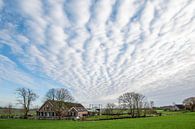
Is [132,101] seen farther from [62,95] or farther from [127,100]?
[62,95]

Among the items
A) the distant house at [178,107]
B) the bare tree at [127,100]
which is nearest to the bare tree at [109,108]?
the bare tree at [127,100]

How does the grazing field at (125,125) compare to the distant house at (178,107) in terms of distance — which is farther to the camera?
the distant house at (178,107)

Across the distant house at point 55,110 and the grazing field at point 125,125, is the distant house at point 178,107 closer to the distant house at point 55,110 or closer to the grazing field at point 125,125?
the distant house at point 55,110

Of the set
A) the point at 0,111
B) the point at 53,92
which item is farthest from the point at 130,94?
the point at 0,111

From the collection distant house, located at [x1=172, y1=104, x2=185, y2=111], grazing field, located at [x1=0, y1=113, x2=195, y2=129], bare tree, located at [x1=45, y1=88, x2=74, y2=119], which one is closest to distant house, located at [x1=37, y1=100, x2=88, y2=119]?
bare tree, located at [x1=45, y1=88, x2=74, y2=119]

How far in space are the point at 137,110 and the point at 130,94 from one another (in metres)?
8.58

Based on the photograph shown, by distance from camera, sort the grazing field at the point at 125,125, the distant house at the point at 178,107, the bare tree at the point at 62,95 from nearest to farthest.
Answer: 1. the grazing field at the point at 125,125
2. the bare tree at the point at 62,95
3. the distant house at the point at 178,107

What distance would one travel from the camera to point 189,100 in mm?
149250

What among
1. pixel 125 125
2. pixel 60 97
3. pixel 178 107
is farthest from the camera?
pixel 178 107

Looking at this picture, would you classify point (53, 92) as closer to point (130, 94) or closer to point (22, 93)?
point (22, 93)

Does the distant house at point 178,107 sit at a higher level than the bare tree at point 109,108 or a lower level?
lower

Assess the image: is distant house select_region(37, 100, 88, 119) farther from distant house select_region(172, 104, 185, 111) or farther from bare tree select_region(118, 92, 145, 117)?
distant house select_region(172, 104, 185, 111)

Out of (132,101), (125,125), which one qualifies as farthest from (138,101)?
(125,125)

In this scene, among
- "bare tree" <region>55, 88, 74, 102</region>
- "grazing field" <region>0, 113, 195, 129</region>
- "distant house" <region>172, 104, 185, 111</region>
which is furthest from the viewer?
"distant house" <region>172, 104, 185, 111</region>
